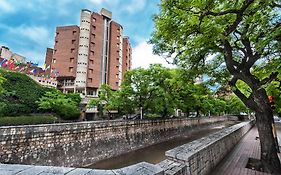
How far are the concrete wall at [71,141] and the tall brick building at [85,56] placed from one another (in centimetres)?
1925

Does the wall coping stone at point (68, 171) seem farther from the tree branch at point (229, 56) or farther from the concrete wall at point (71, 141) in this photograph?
the concrete wall at point (71, 141)

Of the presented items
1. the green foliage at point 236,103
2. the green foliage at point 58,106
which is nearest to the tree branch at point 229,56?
the green foliage at point 58,106

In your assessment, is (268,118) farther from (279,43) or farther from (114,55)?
(114,55)

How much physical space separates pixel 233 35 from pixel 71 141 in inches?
389

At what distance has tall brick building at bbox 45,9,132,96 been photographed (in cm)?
3141

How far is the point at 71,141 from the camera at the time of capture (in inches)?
399

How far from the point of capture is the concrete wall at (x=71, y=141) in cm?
779

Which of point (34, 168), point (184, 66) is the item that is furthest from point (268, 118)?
point (34, 168)

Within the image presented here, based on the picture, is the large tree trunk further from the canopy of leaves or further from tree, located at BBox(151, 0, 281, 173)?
the canopy of leaves

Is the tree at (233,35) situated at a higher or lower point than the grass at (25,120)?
higher

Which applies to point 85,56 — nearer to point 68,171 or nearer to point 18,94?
point 18,94

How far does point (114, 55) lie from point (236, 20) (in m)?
32.2

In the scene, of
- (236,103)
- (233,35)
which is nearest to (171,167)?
(233,35)

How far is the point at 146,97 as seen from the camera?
55.7 feet
